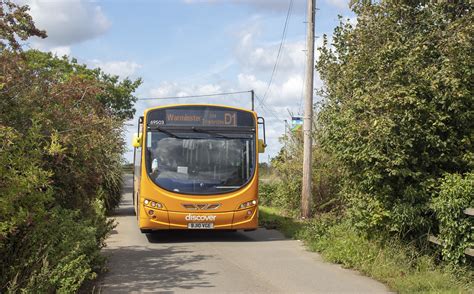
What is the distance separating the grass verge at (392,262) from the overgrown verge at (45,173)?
4.06m

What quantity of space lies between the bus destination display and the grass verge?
3.20 m

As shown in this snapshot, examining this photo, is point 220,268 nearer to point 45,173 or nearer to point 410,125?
point 410,125

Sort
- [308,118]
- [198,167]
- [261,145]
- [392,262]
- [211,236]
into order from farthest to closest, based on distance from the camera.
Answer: [308,118] < [211,236] < [261,145] < [198,167] < [392,262]

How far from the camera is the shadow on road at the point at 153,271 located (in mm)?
8008

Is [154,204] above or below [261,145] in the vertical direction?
below

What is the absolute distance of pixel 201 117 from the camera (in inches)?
517

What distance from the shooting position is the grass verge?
766 cm

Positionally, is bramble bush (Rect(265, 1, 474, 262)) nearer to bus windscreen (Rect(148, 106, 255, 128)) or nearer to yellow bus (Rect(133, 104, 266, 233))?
yellow bus (Rect(133, 104, 266, 233))

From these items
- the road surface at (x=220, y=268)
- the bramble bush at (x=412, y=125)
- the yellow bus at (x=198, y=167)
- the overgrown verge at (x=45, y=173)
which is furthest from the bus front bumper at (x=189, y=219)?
the bramble bush at (x=412, y=125)

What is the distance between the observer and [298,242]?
1280 cm

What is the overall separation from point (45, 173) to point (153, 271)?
3.58 meters

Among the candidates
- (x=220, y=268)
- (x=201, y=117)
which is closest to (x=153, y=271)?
(x=220, y=268)

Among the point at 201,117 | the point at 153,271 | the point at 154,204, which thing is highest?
the point at 201,117

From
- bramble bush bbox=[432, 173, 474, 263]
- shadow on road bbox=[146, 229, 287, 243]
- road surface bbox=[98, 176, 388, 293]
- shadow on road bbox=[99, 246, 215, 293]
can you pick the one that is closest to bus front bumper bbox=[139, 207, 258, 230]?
road surface bbox=[98, 176, 388, 293]
